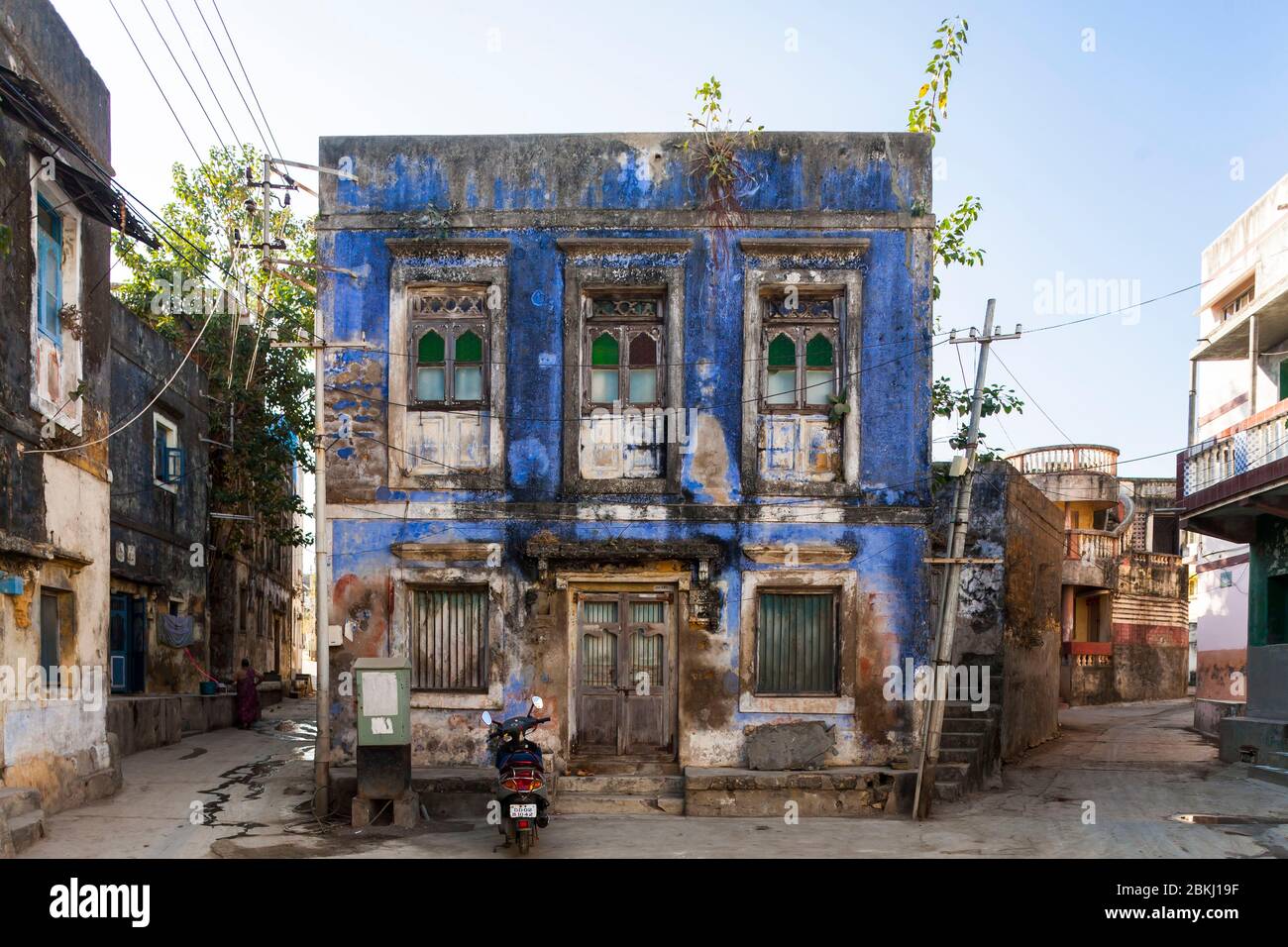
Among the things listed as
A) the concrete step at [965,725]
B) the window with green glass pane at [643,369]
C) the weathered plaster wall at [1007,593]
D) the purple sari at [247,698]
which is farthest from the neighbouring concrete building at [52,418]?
the weathered plaster wall at [1007,593]

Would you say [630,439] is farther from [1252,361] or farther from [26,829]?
[1252,361]

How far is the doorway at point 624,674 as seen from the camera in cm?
1494

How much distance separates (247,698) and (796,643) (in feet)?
41.3

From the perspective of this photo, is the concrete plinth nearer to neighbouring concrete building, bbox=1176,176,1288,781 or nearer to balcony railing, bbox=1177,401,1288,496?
neighbouring concrete building, bbox=1176,176,1288,781

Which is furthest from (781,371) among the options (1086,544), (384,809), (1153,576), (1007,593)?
(1153,576)

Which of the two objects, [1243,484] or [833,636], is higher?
[1243,484]

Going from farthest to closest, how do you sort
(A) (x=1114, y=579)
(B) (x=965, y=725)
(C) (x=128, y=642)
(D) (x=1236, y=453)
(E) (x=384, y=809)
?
1. (A) (x=1114, y=579)
2. (C) (x=128, y=642)
3. (D) (x=1236, y=453)
4. (B) (x=965, y=725)
5. (E) (x=384, y=809)

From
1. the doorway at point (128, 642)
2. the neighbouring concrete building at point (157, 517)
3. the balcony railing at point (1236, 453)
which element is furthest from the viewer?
the doorway at point (128, 642)

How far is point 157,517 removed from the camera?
2252cm

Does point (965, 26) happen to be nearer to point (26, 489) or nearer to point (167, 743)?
point (26, 489)

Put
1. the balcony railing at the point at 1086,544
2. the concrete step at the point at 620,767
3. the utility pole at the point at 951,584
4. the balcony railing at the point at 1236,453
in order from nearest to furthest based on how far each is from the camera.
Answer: the utility pole at the point at 951,584 → the concrete step at the point at 620,767 → the balcony railing at the point at 1236,453 → the balcony railing at the point at 1086,544

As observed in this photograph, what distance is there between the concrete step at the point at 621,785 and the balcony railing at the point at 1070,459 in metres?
25.4

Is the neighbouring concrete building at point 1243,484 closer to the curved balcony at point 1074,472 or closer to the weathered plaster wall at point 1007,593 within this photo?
the weathered plaster wall at point 1007,593

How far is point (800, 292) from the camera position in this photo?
15062mm
